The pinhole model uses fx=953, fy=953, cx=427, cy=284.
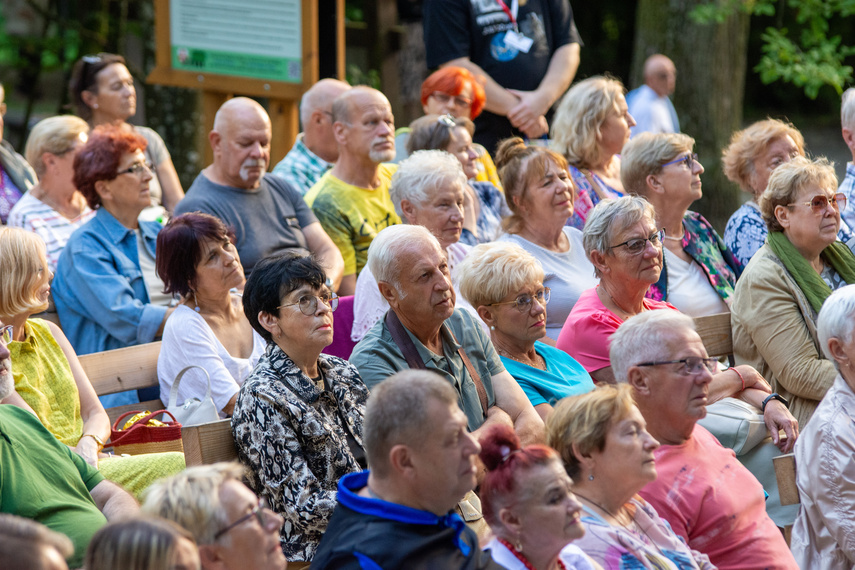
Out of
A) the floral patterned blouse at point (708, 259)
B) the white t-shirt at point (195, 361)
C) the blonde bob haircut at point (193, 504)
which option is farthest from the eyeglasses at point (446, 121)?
the blonde bob haircut at point (193, 504)

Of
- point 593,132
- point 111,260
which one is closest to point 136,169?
point 111,260

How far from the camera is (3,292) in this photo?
11.1ft

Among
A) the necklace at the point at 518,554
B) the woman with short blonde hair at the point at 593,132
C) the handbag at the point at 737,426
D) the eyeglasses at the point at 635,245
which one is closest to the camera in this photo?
the necklace at the point at 518,554

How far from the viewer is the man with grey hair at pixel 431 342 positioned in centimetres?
331

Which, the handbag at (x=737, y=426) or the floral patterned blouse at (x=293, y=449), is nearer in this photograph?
the floral patterned blouse at (x=293, y=449)

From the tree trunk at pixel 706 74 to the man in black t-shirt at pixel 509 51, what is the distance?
3.45 m

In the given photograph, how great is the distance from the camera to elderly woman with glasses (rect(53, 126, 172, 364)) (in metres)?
4.36

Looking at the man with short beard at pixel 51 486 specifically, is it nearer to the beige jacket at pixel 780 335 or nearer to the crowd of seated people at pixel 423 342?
the crowd of seated people at pixel 423 342

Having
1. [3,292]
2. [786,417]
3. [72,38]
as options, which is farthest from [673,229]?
[72,38]

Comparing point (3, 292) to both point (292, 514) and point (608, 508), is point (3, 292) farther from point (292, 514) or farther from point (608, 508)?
point (608, 508)

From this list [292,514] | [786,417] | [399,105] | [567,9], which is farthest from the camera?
[399,105]

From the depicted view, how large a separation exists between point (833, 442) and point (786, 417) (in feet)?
1.64

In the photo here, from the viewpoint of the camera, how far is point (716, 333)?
4.23 metres

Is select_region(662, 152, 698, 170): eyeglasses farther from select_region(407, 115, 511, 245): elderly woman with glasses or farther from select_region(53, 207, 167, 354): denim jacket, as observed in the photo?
select_region(53, 207, 167, 354): denim jacket
